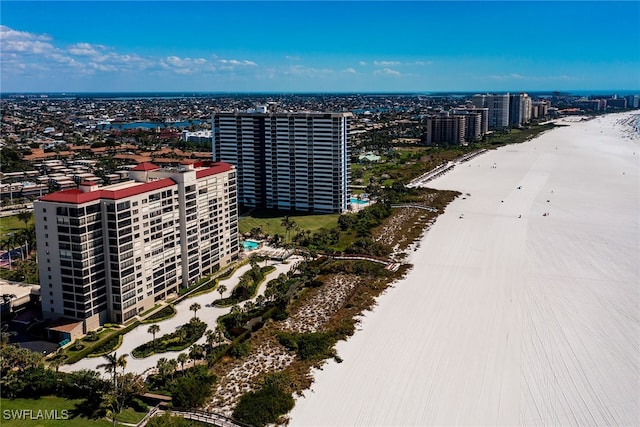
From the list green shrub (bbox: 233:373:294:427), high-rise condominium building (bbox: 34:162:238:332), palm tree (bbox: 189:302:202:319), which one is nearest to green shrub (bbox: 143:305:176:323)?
high-rise condominium building (bbox: 34:162:238:332)

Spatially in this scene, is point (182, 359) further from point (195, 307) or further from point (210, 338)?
point (195, 307)

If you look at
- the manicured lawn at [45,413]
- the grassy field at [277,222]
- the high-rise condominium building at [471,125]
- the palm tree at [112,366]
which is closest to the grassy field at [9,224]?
the grassy field at [277,222]

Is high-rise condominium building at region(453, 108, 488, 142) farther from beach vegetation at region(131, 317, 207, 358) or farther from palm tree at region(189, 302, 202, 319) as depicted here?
beach vegetation at region(131, 317, 207, 358)

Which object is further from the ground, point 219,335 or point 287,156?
point 287,156

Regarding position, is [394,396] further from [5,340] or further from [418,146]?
[418,146]

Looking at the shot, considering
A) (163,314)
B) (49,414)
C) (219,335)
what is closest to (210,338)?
(219,335)
